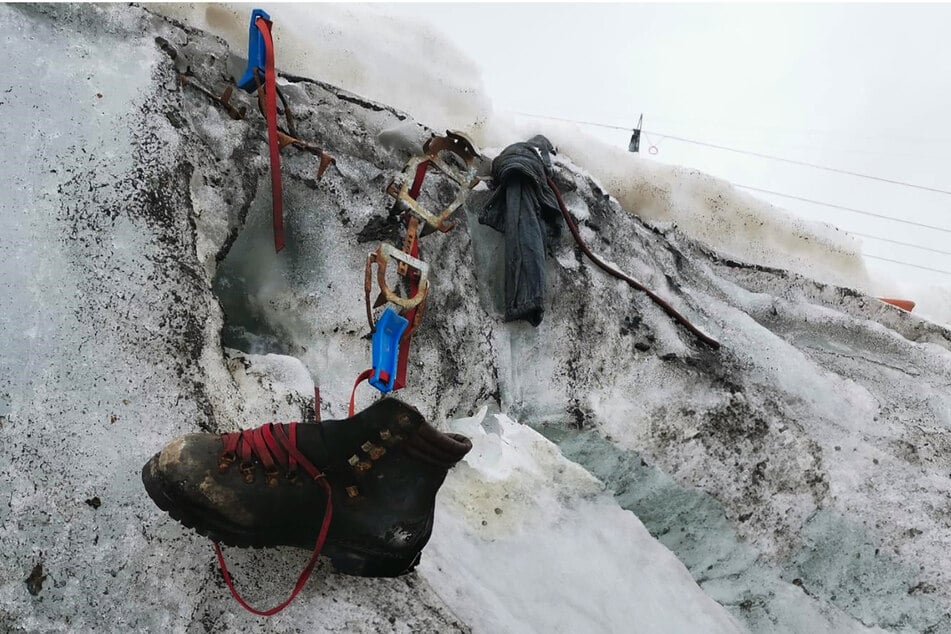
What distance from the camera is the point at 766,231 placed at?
4.39 metres

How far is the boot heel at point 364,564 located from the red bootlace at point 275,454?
11 centimetres

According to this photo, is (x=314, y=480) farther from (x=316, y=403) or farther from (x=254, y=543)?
(x=316, y=403)

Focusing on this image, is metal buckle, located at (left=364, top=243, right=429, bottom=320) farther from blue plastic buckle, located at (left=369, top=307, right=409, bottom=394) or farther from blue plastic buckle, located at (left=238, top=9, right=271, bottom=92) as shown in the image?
blue plastic buckle, located at (left=238, top=9, right=271, bottom=92)

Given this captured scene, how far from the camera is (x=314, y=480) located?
163 centimetres

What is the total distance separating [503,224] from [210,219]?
4.00ft

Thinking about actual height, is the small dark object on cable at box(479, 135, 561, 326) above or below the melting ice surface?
above

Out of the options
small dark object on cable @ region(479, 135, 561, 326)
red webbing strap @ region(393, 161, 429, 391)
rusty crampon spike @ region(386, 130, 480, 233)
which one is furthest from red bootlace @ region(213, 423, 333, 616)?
small dark object on cable @ region(479, 135, 561, 326)

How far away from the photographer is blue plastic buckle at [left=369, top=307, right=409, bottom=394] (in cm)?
200

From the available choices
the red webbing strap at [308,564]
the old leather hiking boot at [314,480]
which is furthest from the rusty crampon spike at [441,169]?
the red webbing strap at [308,564]

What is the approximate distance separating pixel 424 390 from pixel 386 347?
0.58 metres

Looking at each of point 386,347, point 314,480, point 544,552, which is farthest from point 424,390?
point 314,480

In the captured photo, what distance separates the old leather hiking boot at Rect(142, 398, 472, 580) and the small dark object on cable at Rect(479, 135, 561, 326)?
4.09 feet

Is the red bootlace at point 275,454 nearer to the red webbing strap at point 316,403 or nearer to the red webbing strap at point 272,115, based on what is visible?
the red webbing strap at point 316,403

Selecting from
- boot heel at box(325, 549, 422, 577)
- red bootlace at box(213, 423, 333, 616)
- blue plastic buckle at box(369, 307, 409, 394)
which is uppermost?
blue plastic buckle at box(369, 307, 409, 394)
